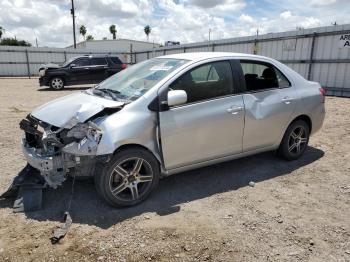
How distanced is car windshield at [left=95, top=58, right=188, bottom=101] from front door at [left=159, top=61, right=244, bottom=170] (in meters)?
0.27

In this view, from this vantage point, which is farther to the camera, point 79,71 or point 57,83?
Answer: point 79,71

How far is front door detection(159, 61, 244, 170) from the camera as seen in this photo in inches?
144

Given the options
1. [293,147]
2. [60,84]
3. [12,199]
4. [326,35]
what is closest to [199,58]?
[293,147]

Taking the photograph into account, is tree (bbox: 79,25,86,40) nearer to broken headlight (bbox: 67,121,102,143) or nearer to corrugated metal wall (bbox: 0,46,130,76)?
corrugated metal wall (bbox: 0,46,130,76)

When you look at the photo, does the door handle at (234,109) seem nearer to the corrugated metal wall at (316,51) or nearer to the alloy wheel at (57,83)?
the corrugated metal wall at (316,51)

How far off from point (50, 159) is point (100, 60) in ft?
46.9

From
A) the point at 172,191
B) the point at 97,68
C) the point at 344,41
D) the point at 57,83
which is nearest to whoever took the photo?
the point at 172,191

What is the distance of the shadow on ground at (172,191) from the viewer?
3.45 metres

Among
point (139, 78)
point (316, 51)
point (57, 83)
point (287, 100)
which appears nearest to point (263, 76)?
point (287, 100)

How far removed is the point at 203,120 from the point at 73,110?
1.55 m

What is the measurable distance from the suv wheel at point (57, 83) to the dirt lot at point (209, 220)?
1198 centimetres

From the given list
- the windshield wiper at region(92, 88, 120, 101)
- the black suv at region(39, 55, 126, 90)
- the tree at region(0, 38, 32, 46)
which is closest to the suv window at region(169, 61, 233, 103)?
the windshield wiper at region(92, 88, 120, 101)

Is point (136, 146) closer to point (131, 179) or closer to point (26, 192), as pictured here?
point (131, 179)

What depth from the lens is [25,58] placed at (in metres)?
26.8
